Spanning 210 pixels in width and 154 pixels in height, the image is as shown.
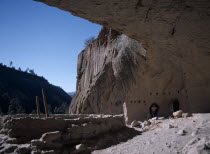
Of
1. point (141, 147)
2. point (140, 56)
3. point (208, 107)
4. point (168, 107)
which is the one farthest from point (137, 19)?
point (168, 107)

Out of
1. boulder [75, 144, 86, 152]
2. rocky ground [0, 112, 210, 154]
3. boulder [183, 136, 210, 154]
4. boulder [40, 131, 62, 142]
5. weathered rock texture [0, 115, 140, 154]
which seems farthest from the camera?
boulder [75, 144, 86, 152]

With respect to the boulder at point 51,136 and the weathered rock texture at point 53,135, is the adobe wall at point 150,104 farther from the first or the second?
the boulder at point 51,136

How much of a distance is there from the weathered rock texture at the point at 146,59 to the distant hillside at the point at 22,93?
2138 centimetres

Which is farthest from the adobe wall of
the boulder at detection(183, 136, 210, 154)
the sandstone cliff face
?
the boulder at detection(183, 136, 210, 154)

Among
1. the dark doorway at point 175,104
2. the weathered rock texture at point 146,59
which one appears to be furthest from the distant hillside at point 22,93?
the dark doorway at point 175,104

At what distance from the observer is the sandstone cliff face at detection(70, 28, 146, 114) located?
12859mm

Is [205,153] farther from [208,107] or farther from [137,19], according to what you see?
[208,107]

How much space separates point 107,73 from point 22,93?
32.5 metres

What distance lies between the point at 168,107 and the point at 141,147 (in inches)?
298

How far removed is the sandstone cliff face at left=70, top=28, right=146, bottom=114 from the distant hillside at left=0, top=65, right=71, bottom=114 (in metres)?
19.8

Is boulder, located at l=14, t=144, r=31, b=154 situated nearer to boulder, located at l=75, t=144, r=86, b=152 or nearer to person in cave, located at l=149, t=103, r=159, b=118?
boulder, located at l=75, t=144, r=86, b=152

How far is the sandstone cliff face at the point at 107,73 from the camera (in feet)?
42.2

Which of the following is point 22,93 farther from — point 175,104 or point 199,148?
point 199,148

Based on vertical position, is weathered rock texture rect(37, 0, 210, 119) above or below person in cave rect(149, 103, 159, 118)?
above
